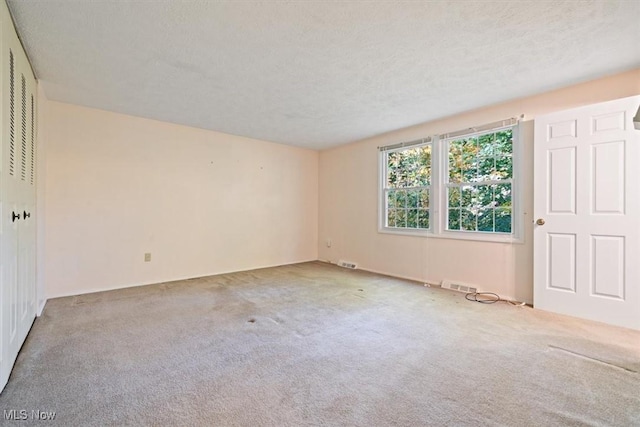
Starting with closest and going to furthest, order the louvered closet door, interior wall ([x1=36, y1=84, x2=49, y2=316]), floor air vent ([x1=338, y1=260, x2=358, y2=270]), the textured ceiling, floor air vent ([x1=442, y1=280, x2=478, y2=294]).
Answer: the louvered closet door < the textured ceiling < interior wall ([x1=36, y1=84, x2=49, y2=316]) < floor air vent ([x1=442, y1=280, x2=478, y2=294]) < floor air vent ([x1=338, y1=260, x2=358, y2=270])

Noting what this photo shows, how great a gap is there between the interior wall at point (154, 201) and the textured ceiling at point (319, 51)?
0.52 metres

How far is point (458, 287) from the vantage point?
3.80 m

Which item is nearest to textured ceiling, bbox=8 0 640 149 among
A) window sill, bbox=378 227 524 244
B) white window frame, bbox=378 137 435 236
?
white window frame, bbox=378 137 435 236

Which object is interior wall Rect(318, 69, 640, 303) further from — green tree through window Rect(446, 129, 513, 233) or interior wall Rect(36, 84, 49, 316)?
interior wall Rect(36, 84, 49, 316)

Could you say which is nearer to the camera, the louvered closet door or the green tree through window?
the louvered closet door

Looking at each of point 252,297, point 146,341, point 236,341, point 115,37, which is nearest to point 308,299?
point 252,297

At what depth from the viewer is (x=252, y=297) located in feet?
11.5

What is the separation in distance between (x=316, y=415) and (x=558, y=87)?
368 cm

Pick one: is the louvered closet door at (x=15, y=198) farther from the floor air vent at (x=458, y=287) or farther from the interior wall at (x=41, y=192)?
the floor air vent at (x=458, y=287)

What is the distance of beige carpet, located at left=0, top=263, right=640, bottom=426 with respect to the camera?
1.49 metres

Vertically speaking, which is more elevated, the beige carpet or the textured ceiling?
the textured ceiling

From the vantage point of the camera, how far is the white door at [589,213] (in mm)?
2566

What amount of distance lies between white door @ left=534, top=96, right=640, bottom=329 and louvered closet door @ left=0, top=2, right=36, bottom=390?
4363mm

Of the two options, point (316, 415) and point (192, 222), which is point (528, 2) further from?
point (192, 222)
